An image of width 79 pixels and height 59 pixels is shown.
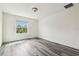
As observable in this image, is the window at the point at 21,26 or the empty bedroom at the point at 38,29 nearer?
the empty bedroom at the point at 38,29

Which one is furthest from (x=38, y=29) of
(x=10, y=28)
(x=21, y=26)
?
(x=10, y=28)

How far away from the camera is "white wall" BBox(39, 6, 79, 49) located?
129 inches

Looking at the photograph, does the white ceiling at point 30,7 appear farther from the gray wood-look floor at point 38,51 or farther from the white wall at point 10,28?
the gray wood-look floor at point 38,51

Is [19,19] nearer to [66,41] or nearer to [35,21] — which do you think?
[35,21]

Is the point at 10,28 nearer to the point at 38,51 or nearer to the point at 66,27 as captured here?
the point at 38,51

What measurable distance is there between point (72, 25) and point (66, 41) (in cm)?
104

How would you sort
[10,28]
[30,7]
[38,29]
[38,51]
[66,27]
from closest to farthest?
1. [38,51]
2. [30,7]
3. [66,27]
4. [10,28]
5. [38,29]

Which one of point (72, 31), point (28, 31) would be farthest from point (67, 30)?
point (28, 31)

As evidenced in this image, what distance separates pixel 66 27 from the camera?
12.4 ft

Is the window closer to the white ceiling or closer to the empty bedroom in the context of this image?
the empty bedroom

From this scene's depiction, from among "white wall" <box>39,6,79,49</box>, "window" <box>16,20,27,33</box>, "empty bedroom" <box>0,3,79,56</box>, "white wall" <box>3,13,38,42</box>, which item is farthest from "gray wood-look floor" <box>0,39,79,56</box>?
"window" <box>16,20,27,33</box>

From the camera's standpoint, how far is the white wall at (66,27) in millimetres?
3289

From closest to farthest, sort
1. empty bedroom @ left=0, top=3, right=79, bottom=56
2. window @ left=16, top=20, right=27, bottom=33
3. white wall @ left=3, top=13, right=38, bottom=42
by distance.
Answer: empty bedroom @ left=0, top=3, right=79, bottom=56, white wall @ left=3, top=13, right=38, bottom=42, window @ left=16, top=20, right=27, bottom=33

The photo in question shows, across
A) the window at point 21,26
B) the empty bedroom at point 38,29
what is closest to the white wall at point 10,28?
the empty bedroom at point 38,29
